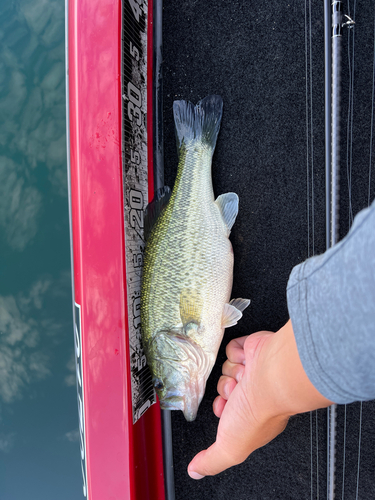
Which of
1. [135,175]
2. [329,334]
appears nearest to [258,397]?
[329,334]

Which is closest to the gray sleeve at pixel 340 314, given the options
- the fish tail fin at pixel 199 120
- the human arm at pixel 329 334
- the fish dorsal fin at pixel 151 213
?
the human arm at pixel 329 334

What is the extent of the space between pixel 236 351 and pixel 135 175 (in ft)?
2.30

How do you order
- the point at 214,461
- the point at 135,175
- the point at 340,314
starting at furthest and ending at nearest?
the point at 135,175
the point at 214,461
the point at 340,314

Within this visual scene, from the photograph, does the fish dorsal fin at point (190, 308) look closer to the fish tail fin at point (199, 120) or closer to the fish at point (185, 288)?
the fish at point (185, 288)

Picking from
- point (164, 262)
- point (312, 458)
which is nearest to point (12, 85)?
point (164, 262)

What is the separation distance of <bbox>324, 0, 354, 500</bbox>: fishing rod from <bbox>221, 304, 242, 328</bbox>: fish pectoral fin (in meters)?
0.38

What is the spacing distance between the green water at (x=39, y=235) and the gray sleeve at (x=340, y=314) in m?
0.94

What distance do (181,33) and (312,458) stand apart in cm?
166

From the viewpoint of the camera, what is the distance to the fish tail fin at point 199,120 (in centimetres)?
115

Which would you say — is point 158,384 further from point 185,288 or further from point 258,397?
point 258,397

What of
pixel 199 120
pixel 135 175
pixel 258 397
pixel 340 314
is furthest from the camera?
pixel 199 120

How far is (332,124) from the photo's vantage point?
1.01 meters

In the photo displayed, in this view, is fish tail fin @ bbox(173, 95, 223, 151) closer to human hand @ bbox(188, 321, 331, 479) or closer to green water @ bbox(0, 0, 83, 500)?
green water @ bbox(0, 0, 83, 500)

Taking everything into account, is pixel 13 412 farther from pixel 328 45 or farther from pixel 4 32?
pixel 328 45
